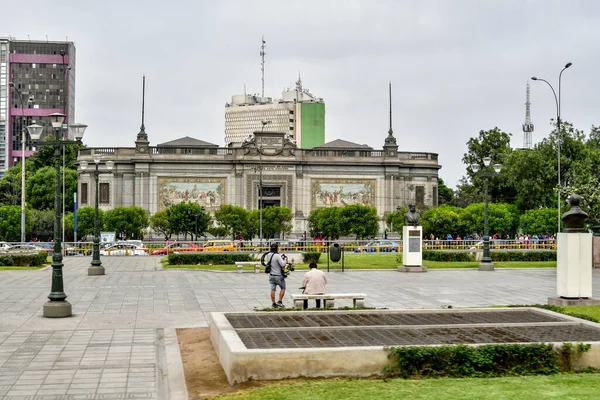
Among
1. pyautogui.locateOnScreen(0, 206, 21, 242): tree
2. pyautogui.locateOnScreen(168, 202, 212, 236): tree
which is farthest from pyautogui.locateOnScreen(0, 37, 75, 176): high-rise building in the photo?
pyautogui.locateOnScreen(168, 202, 212, 236): tree

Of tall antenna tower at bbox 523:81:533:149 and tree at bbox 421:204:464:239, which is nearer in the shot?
tree at bbox 421:204:464:239

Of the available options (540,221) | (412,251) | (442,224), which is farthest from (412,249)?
(540,221)

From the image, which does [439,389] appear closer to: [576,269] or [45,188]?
[576,269]

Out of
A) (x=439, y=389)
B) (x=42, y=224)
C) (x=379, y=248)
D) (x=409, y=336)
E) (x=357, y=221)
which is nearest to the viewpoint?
(x=439, y=389)

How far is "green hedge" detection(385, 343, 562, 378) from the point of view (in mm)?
10711

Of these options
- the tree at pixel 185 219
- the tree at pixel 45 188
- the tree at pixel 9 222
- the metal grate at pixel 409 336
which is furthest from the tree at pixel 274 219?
the metal grate at pixel 409 336

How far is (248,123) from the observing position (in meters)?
156

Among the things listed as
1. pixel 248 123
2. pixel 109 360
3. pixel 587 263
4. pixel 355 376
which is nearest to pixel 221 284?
pixel 587 263

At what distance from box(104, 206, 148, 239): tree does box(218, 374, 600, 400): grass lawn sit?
53.5 metres

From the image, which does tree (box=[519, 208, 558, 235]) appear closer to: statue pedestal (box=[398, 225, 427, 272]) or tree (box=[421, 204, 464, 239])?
tree (box=[421, 204, 464, 239])

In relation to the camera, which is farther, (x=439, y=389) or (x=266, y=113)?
(x=266, y=113)

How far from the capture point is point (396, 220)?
221 feet

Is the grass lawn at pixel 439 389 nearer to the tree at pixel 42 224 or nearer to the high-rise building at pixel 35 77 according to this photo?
the tree at pixel 42 224

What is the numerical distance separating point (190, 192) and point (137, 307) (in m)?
53.4
